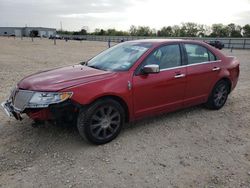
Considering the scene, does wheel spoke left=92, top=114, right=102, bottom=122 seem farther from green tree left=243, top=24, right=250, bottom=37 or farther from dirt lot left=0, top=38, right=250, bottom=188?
green tree left=243, top=24, right=250, bottom=37

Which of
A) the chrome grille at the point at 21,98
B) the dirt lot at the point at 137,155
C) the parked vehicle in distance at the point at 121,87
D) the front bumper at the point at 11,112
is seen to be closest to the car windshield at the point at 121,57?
the parked vehicle in distance at the point at 121,87

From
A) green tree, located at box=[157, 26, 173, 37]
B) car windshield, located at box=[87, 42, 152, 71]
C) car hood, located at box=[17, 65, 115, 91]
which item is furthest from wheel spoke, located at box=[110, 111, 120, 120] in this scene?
green tree, located at box=[157, 26, 173, 37]

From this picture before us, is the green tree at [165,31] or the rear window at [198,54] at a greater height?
the green tree at [165,31]

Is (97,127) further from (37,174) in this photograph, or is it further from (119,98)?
(37,174)

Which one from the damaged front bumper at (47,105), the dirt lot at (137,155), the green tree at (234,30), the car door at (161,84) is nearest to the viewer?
Result: the dirt lot at (137,155)

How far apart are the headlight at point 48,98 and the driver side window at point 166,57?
4.92 feet

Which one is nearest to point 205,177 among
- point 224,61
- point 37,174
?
point 37,174

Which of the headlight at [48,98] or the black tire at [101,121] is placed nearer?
the headlight at [48,98]

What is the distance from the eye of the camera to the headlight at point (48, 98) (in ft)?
11.8

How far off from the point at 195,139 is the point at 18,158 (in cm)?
268

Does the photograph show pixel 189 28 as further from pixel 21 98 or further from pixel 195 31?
pixel 21 98

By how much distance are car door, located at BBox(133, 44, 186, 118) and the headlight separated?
1125 mm

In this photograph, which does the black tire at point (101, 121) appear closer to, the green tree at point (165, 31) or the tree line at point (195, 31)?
the tree line at point (195, 31)

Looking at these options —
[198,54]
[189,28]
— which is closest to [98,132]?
[198,54]
